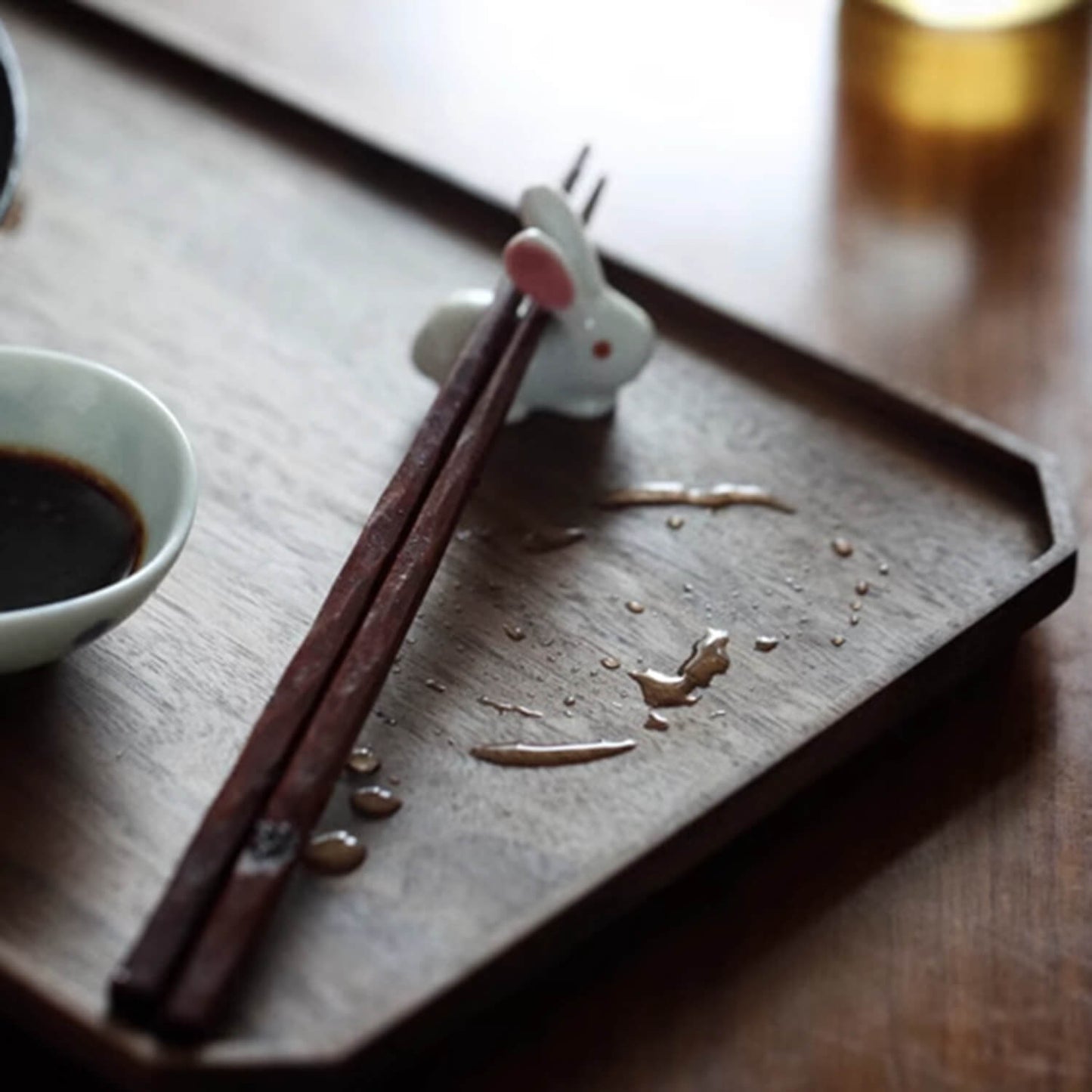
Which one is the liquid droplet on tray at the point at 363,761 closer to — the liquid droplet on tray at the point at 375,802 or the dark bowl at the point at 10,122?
the liquid droplet on tray at the point at 375,802

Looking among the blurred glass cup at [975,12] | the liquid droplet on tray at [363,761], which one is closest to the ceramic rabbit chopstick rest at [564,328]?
the liquid droplet on tray at [363,761]

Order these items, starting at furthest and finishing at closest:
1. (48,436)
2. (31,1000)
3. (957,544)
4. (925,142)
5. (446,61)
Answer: (446,61) → (925,142) → (957,544) → (48,436) → (31,1000)

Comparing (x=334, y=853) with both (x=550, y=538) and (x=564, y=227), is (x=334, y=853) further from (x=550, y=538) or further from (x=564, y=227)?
(x=564, y=227)

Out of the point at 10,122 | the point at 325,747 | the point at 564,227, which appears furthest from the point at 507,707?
the point at 10,122

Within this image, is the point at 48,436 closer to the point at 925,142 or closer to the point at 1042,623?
the point at 1042,623

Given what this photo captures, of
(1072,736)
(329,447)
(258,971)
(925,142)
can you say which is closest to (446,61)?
(925,142)

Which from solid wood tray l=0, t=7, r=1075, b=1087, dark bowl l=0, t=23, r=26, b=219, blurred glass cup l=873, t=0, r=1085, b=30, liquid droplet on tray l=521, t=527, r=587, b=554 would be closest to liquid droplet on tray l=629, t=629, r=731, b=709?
solid wood tray l=0, t=7, r=1075, b=1087
